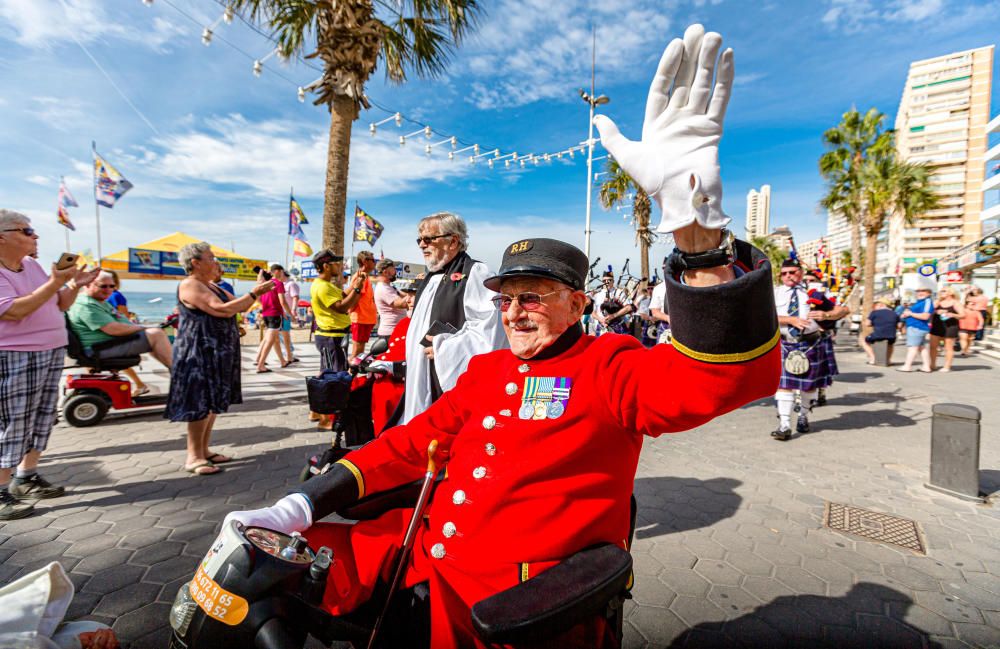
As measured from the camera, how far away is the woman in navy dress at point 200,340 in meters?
3.88

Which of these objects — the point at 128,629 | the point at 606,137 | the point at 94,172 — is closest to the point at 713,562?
the point at 606,137

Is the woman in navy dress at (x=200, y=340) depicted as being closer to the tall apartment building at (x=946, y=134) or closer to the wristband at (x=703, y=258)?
the wristband at (x=703, y=258)

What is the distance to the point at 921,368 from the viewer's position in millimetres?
11227

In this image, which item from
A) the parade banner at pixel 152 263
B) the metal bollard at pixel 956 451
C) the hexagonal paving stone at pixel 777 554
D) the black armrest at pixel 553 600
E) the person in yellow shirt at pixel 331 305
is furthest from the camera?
the parade banner at pixel 152 263

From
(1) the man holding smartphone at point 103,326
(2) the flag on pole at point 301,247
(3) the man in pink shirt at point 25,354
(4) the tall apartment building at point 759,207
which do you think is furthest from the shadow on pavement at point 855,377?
(4) the tall apartment building at point 759,207

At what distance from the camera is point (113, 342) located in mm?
5680

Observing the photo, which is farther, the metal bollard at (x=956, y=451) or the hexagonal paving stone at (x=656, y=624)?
the metal bollard at (x=956, y=451)

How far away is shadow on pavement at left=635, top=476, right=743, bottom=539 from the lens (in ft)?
11.2

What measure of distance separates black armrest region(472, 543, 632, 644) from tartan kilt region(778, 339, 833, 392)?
16.9ft

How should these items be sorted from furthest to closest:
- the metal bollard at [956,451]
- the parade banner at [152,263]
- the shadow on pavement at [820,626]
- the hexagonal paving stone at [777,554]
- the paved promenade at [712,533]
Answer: the parade banner at [152,263]
the metal bollard at [956,451]
the hexagonal paving stone at [777,554]
the paved promenade at [712,533]
the shadow on pavement at [820,626]

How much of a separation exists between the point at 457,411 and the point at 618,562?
0.81 metres

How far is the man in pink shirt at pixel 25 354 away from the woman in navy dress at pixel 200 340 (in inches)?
26.1

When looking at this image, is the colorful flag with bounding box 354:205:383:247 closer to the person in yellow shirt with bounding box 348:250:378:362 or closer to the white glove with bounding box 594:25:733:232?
the person in yellow shirt with bounding box 348:250:378:362

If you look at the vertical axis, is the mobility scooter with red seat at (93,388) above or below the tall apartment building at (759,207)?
below
